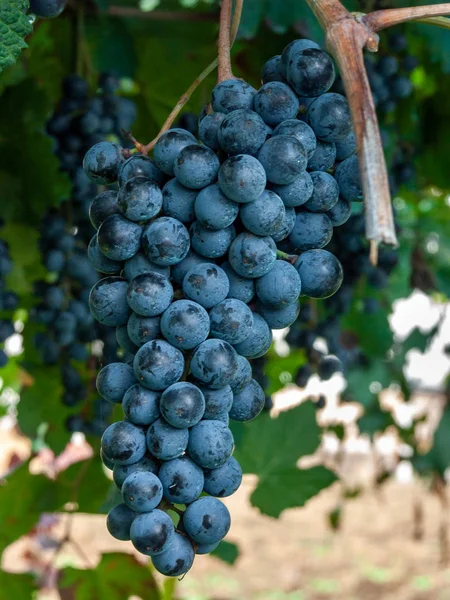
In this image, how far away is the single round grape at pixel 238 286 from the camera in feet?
2.45

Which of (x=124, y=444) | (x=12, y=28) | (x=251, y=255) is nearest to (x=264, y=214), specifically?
(x=251, y=255)

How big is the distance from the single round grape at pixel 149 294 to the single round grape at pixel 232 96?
0.19 metres

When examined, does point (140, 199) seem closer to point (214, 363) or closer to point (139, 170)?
point (139, 170)

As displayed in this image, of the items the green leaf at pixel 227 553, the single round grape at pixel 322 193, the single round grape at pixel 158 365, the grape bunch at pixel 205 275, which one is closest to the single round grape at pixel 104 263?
the grape bunch at pixel 205 275

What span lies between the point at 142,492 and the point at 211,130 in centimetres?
36

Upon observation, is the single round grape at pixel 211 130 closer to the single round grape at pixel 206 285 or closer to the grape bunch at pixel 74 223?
the single round grape at pixel 206 285

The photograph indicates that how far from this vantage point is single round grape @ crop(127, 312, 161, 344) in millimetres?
721

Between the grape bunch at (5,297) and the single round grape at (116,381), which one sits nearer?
the single round grape at (116,381)

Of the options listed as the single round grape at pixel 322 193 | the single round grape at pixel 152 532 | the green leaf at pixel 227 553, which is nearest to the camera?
the single round grape at pixel 152 532

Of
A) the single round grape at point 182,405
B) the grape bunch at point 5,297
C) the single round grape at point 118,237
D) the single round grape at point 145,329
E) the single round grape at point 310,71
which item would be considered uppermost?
the single round grape at point 310,71

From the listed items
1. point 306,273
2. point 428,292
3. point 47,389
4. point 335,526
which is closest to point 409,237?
point 428,292

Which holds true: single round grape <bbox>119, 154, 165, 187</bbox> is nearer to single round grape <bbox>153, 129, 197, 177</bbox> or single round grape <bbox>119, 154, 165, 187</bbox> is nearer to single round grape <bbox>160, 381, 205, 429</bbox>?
single round grape <bbox>153, 129, 197, 177</bbox>

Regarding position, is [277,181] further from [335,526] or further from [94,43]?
[335,526]

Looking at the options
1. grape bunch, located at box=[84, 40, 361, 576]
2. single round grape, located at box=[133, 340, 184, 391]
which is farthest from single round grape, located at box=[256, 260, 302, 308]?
single round grape, located at box=[133, 340, 184, 391]
